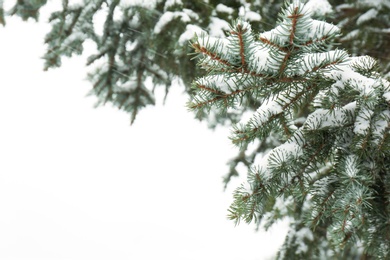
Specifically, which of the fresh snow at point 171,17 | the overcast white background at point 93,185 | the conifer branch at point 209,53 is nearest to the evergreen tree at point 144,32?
the fresh snow at point 171,17

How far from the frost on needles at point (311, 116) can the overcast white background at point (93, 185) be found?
11932 millimetres

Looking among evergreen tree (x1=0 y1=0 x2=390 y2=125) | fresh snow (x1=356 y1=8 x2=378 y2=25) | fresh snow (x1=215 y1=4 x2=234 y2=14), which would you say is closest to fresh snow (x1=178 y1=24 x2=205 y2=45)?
evergreen tree (x1=0 y1=0 x2=390 y2=125)

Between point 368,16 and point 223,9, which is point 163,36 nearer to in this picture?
point 223,9

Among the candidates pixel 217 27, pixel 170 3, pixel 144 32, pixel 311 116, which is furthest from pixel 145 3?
pixel 311 116

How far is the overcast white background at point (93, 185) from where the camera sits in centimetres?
1373

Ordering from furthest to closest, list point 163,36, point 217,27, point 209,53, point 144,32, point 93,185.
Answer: point 93,185, point 144,32, point 163,36, point 217,27, point 209,53

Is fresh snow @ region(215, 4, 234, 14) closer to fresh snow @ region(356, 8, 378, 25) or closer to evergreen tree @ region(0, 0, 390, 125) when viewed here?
evergreen tree @ region(0, 0, 390, 125)

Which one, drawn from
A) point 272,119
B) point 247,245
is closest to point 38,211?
point 247,245

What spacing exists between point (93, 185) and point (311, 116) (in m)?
13.8

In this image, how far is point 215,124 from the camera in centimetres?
374

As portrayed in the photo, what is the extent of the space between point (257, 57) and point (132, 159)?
14160 millimetres

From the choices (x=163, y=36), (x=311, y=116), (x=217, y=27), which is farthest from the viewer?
(x=163, y=36)

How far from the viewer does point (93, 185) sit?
14164 millimetres

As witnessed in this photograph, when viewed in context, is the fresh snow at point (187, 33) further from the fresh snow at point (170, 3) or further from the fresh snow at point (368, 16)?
the fresh snow at point (368, 16)
